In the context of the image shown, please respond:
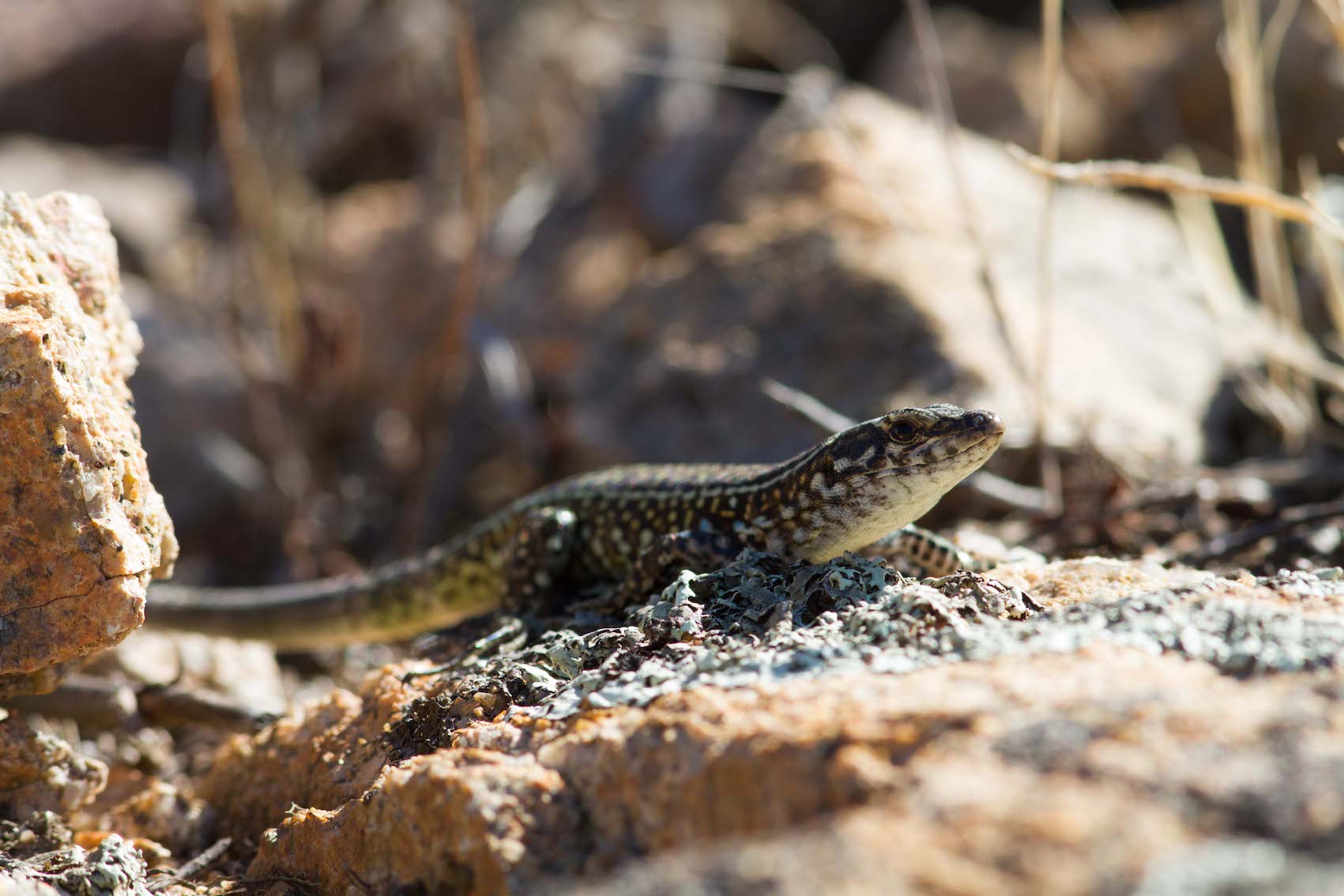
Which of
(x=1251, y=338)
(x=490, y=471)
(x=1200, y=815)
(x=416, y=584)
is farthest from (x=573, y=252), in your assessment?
(x=1200, y=815)

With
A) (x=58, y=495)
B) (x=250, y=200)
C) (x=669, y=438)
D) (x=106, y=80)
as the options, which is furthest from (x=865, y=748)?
(x=106, y=80)

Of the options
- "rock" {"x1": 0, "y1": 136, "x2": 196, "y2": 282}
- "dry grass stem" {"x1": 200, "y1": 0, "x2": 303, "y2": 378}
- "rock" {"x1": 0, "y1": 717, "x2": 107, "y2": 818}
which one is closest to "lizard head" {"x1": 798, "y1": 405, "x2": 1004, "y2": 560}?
"rock" {"x1": 0, "y1": 717, "x2": 107, "y2": 818}

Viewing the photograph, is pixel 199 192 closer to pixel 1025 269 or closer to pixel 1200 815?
pixel 1025 269

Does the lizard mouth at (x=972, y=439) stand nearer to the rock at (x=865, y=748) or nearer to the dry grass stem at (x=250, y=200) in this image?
the rock at (x=865, y=748)

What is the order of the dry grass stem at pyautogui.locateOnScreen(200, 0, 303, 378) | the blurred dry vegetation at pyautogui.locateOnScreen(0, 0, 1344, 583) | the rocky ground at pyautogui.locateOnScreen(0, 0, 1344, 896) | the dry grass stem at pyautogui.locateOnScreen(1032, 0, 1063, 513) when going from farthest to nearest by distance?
1. the dry grass stem at pyautogui.locateOnScreen(200, 0, 303, 378)
2. the blurred dry vegetation at pyautogui.locateOnScreen(0, 0, 1344, 583)
3. the dry grass stem at pyautogui.locateOnScreen(1032, 0, 1063, 513)
4. the rocky ground at pyautogui.locateOnScreen(0, 0, 1344, 896)

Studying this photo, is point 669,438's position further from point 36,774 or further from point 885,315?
point 36,774

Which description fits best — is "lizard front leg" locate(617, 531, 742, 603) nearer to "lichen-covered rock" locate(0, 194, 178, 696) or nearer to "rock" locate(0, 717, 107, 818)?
"lichen-covered rock" locate(0, 194, 178, 696)
